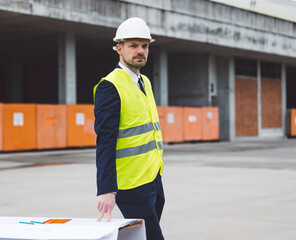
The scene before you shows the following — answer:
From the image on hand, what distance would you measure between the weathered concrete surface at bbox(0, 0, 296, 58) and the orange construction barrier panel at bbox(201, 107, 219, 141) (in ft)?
12.3

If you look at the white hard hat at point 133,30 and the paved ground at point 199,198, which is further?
the paved ground at point 199,198

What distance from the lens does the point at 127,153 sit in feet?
11.3

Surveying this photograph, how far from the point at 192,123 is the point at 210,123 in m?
1.70

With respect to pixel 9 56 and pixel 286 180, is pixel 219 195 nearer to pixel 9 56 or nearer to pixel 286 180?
pixel 286 180

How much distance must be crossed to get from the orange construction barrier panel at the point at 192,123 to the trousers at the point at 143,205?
26.4 metres

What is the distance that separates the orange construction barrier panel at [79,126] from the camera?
80.0ft

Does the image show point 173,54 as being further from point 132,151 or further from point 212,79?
point 132,151

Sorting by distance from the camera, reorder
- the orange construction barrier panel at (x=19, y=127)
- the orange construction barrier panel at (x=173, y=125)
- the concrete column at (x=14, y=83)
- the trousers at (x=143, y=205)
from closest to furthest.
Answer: the trousers at (x=143, y=205) → the orange construction barrier panel at (x=19, y=127) → the orange construction barrier panel at (x=173, y=125) → the concrete column at (x=14, y=83)

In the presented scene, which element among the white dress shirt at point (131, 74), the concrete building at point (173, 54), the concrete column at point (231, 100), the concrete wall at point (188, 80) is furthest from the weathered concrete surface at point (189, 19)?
the white dress shirt at point (131, 74)

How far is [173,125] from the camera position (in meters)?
29.2

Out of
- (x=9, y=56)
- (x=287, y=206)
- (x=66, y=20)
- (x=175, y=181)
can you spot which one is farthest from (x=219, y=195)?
(x=9, y=56)

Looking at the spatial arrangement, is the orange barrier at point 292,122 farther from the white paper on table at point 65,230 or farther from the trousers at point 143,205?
the white paper on table at point 65,230

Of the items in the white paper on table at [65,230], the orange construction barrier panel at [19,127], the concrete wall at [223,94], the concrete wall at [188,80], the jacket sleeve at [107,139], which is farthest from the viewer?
the concrete wall at [223,94]

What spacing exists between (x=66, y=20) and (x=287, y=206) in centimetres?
1560
